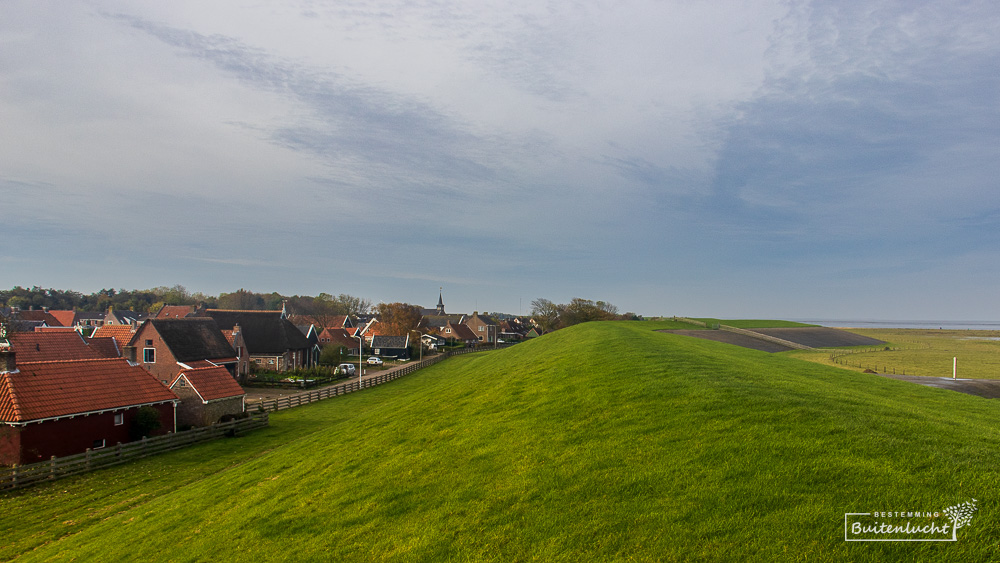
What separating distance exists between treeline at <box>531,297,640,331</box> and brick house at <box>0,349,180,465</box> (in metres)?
77.9

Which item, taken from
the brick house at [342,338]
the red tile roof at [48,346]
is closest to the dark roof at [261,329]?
the red tile roof at [48,346]

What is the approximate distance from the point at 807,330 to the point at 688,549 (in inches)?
4240

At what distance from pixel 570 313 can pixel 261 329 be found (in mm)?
60734

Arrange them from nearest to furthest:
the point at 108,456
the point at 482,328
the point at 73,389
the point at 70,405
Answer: the point at 108,456, the point at 70,405, the point at 73,389, the point at 482,328

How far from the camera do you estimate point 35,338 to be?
118 ft

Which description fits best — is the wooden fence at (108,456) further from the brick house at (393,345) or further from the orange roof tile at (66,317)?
the orange roof tile at (66,317)

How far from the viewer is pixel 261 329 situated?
64.3m

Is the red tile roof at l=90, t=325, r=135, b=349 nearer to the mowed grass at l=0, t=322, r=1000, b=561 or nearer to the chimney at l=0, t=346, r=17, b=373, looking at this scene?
the chimney at l=0, t=346, r=17, b=373

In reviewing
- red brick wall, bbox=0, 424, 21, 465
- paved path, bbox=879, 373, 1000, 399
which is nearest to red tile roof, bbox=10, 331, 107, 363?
red brick wall, bbox=0, 424, 21, 465

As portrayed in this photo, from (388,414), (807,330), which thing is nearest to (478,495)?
(388,414)

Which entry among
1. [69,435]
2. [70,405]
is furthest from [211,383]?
[69,435]

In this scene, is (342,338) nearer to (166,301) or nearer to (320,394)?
(320,394)

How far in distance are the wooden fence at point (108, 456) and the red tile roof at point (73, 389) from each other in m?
2.45

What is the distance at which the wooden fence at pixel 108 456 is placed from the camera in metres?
19.1
